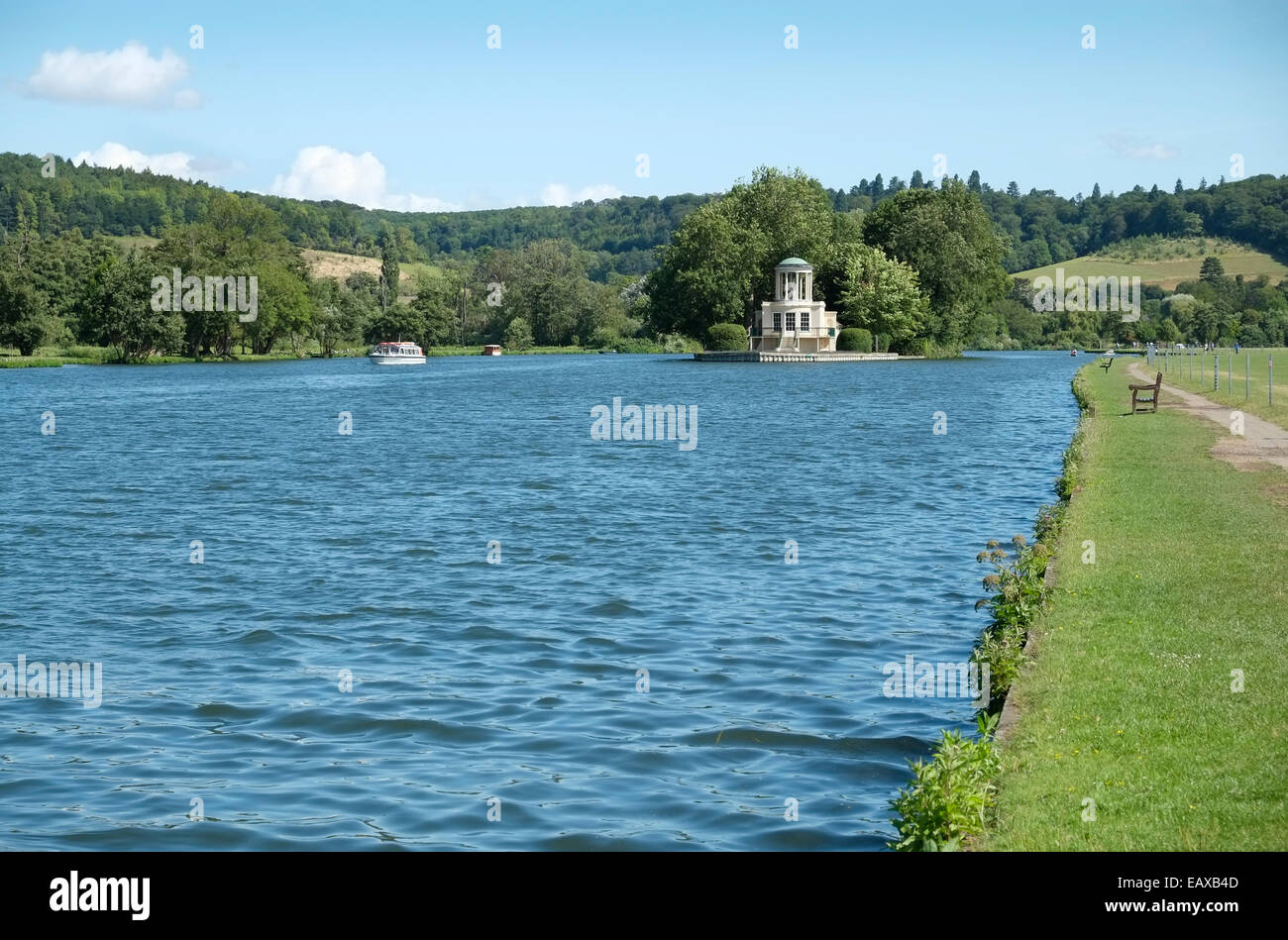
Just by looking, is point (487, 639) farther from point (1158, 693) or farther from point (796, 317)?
point (796, 317)

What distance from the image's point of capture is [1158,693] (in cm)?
1160

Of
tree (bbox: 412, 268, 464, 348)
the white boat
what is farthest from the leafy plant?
tree (bbox: 412, 268, 464, 348)

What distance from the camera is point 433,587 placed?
66.7ft

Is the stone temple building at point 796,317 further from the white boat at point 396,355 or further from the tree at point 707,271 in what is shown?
the white boat at point 396,355

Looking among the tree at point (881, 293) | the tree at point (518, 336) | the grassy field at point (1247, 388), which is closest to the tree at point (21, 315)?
the tree at point (518, 336)

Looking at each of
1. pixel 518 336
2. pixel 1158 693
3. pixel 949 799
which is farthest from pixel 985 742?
pixel 518 336

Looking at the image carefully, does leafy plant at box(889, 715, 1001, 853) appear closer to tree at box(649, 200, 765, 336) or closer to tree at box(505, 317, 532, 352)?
tree at box(649, 200, 765, 336)

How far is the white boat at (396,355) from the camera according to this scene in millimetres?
139625

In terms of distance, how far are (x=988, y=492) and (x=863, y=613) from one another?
14219 millimetres

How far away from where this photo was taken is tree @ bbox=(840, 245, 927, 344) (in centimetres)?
12875

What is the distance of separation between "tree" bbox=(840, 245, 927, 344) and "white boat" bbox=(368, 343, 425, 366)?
Result: 47707 millimetres

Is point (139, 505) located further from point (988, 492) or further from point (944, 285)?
point (944, 285)
